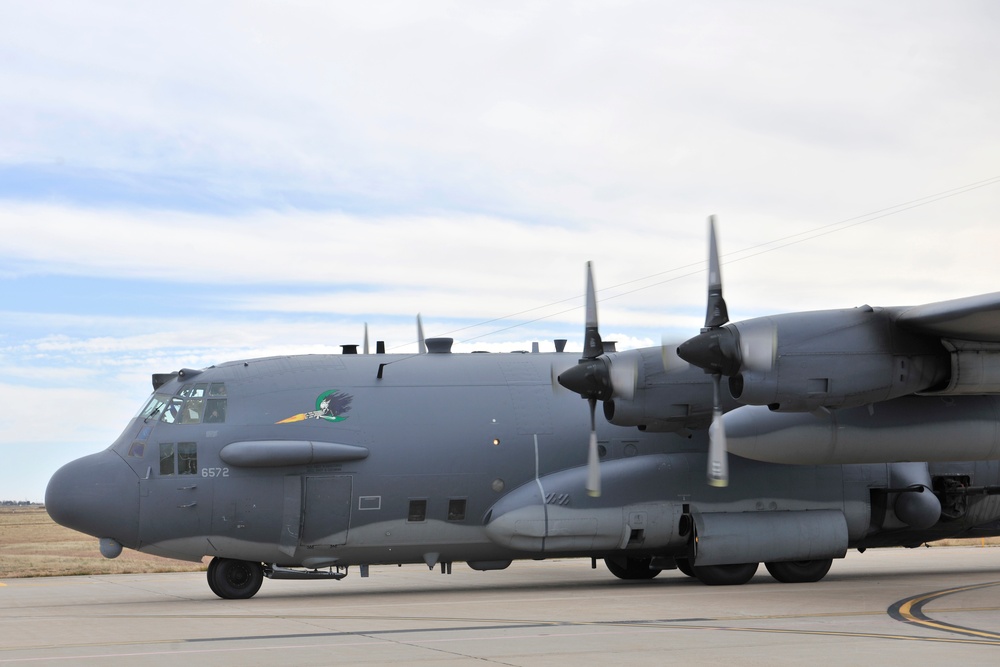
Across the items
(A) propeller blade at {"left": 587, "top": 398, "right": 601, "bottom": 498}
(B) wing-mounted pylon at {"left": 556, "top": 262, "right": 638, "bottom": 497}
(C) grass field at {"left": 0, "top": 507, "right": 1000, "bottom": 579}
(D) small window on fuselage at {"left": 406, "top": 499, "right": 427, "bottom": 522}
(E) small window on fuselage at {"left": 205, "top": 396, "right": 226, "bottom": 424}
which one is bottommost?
(C) grass field at {"left": 0, "top": 507, "right": 1000, "bottom": 579}

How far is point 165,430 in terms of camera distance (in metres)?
19.0

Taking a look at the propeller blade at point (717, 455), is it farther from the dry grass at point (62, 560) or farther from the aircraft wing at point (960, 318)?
the dry grass at point (62, 560)

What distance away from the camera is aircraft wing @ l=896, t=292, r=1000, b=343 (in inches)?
614

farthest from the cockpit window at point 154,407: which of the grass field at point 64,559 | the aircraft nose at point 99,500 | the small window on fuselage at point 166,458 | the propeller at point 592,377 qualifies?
the grass field at point 64,559

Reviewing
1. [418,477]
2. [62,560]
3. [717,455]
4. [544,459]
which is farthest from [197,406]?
[62,560]

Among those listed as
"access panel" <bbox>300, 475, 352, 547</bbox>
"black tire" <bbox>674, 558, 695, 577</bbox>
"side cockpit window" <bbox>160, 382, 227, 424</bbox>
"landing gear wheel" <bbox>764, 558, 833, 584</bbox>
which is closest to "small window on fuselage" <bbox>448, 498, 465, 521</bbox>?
"access panel" <bbox>300, 475, 352, 547</bbox>

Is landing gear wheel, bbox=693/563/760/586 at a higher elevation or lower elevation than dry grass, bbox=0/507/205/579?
higher

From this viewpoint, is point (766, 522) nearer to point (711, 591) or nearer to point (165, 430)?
point (711, 591)

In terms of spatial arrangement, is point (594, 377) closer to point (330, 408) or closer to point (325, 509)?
point (330, 408)

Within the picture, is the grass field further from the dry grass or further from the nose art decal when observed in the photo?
the nose art decal

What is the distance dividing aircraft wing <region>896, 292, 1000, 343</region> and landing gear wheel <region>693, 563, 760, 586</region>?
19.5 feet

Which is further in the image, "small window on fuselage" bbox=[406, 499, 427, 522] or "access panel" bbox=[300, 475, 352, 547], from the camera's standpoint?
"small window on fuselage" bbox=[406, 499, 427, 522]

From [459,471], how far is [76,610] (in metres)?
6.66

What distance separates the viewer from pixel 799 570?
20.8 metres
